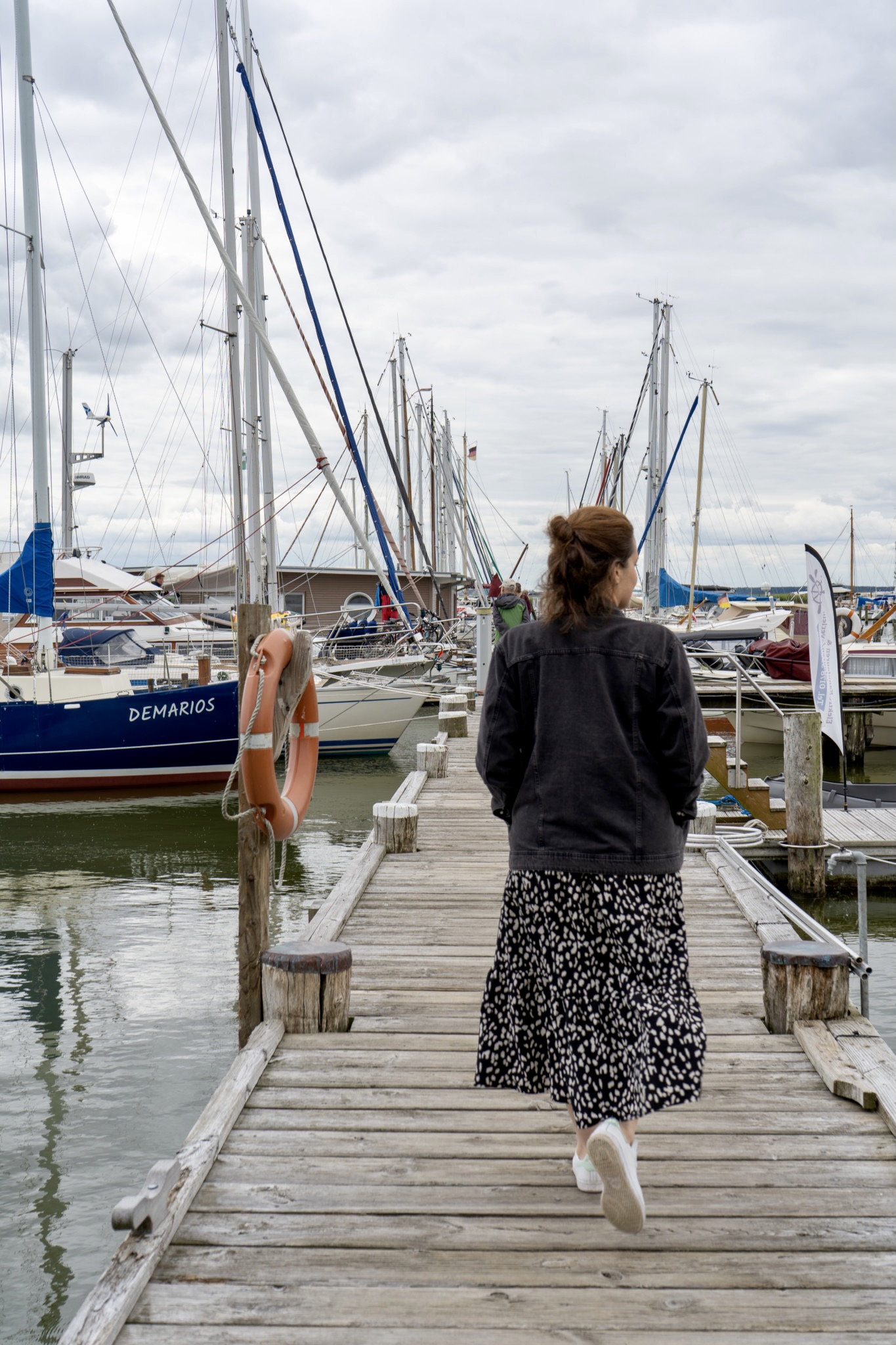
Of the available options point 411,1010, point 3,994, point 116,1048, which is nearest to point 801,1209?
point 411,1010

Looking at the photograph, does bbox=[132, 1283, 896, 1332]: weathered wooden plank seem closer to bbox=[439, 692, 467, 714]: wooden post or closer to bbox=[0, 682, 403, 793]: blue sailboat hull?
bbox=[439, 692, 467, 714]: wooden post

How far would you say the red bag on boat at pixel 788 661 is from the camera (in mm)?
23281

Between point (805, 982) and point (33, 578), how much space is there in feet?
46.7

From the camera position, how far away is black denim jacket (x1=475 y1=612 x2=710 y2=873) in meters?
2.69

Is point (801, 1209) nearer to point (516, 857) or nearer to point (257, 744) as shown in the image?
point (516, 857)

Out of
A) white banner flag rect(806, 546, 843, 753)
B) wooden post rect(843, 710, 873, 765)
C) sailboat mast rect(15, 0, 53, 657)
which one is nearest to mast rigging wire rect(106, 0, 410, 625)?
sailboat mast rect(15, 0, 53, 657)

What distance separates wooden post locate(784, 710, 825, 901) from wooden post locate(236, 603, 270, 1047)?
585cm

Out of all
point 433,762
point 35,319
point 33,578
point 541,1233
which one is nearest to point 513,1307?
point 541,1233

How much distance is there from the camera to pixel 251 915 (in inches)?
175

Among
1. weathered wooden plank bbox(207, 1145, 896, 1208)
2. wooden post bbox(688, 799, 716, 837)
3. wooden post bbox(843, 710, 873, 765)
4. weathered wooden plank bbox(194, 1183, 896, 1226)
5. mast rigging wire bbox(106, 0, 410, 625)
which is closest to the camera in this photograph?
weathered wooden plank bbox(194, 1183, 896, 1226)

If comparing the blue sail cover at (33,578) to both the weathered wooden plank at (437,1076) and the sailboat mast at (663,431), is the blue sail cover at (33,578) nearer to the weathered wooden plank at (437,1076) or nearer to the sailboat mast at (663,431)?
the weathered wooden plank at (437,1076)

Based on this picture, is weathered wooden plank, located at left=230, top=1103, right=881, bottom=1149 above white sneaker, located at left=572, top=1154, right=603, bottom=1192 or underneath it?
underneath

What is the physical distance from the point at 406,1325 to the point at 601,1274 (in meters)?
0.50

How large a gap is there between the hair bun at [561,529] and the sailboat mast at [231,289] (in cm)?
1539
